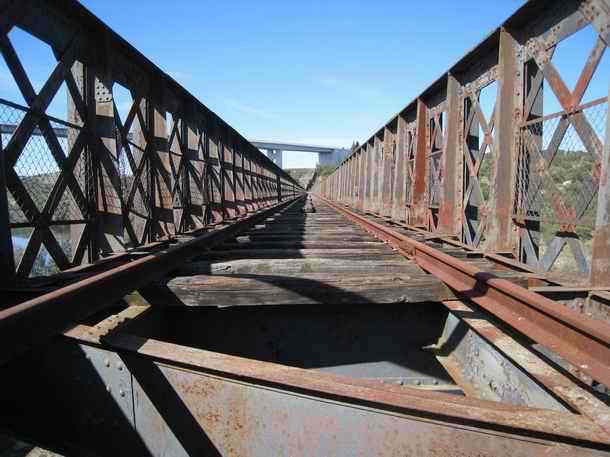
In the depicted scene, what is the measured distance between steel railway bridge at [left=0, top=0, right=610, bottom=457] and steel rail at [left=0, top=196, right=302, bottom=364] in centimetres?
1

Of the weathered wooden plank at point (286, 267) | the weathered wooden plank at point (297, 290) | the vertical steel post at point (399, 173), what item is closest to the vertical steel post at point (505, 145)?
the weathered wooden plank at point (286, 267)

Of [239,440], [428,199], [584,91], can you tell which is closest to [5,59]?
[239,440]

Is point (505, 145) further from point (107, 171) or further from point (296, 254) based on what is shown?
point (107, 171)

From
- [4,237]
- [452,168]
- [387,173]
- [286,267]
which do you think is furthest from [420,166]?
[4,237]

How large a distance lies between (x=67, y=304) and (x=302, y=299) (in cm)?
139

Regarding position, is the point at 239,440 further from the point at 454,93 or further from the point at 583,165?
the point at 454,93

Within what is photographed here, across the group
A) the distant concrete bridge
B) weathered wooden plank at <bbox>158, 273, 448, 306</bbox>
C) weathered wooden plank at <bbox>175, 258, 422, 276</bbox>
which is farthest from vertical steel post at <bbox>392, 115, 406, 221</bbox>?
the distant concrete bridge

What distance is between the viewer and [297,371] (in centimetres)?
155

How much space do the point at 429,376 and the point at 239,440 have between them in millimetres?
1955

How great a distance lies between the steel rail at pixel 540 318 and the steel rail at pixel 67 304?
219 cm

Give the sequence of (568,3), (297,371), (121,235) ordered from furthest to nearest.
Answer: (121,235) < (568,3) < (297,371)

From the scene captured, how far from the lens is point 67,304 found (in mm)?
2059

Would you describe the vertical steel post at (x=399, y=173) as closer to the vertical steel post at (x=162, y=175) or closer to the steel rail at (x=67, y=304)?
the vertical steel post at (x=162, y=175)

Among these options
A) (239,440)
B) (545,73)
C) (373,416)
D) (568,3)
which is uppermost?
(568,3)
